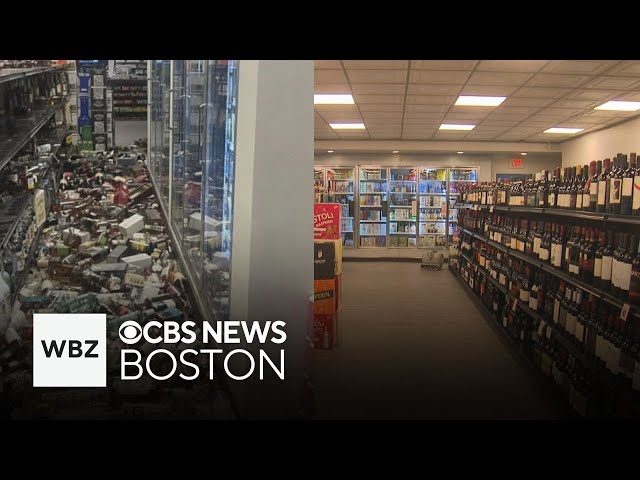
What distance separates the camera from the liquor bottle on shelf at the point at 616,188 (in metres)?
3.12

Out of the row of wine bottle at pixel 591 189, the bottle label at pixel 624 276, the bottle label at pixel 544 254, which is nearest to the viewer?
the bottle label at pixel 624 276

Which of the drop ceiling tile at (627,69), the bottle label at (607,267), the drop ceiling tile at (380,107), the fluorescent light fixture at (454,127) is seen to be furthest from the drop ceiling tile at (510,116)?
the bottle label at (607,267)

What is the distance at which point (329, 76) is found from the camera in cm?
512

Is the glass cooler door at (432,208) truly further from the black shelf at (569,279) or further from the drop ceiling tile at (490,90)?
the drop ceiling tile at (490,90)

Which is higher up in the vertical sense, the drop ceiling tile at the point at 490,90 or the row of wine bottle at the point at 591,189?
the drop ceiling tile at the point at 490,90

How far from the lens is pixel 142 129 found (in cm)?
319

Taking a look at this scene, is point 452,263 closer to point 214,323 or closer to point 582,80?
point 582,80

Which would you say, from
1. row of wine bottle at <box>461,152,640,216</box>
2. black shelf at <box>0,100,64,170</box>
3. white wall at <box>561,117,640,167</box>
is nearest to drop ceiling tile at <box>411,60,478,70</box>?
row of wine bottle at <box>461,152,640,216</box>

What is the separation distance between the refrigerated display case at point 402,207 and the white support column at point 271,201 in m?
10.1

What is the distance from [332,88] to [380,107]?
136 centimetres

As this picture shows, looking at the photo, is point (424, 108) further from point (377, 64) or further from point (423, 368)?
point (423, 368)

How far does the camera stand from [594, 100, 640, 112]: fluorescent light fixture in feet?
21.1

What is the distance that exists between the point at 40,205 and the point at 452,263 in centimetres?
848

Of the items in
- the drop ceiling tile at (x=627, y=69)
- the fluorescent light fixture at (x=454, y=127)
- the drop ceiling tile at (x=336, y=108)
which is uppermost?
the fluorescent light fixture at (x=454, y=127)
